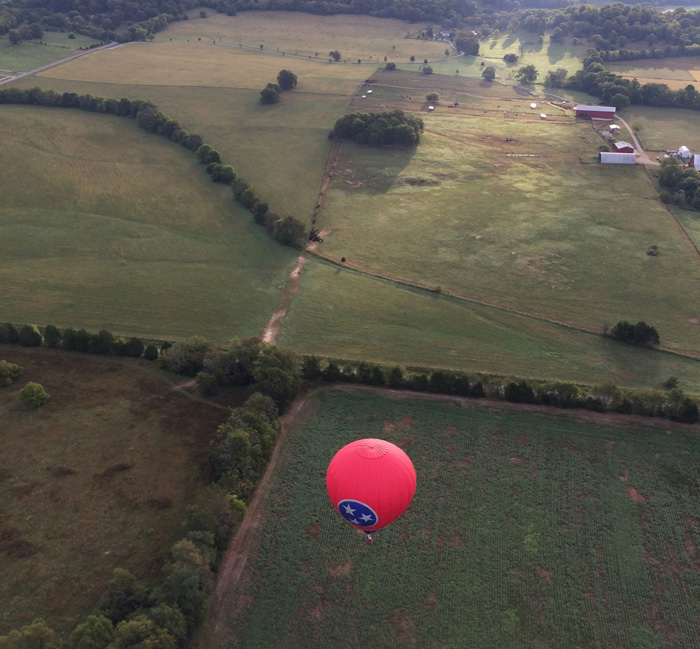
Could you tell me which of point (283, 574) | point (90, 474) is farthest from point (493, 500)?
point (90, 474)

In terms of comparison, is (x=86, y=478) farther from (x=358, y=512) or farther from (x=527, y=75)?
(x=527, y=75)

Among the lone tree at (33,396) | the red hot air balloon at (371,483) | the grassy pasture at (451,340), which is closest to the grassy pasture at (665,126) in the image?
the grassy pasture at (451,340)

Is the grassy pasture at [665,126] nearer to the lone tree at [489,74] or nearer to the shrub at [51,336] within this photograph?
the lone tree at [489,74]

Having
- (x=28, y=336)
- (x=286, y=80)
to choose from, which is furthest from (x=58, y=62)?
(x=28, y=336)

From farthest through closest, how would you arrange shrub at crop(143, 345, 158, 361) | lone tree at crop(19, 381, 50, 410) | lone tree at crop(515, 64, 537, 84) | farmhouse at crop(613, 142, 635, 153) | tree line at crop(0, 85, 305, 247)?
lone tree at crop(515, 64, 537, 84)
farmhouse at crop(613, 142, 635, 153)
tree line at crop(0, 85, 305, 247)
shrub at crop(143, 345, 158, 361)
lone tree at crop(19, 381, 50, 410)

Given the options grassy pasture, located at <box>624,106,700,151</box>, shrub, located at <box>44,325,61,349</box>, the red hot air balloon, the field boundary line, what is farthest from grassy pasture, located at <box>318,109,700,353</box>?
the red hot air balloon

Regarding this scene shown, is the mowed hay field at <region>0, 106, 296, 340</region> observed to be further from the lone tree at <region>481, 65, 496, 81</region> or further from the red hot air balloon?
the lone tree at <region>481, 65, 496, 81</region>

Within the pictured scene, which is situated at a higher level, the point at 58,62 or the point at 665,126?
the point at 58,62
